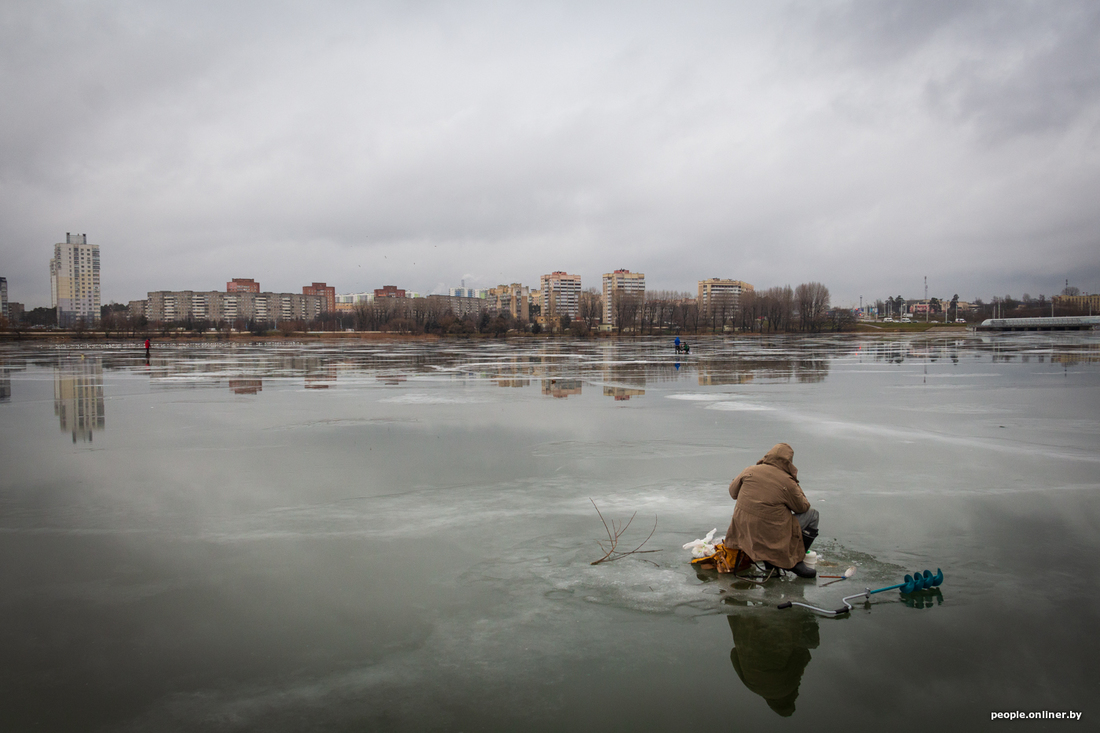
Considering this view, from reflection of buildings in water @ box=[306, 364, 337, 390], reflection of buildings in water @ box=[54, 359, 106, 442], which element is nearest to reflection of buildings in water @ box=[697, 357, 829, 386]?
reflection of buildings in water @ box=[306, 364, 337, 390]

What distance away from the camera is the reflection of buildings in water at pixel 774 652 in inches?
172

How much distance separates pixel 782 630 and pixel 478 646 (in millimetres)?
2399

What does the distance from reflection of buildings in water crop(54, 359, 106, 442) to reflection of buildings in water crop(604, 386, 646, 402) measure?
13.2m

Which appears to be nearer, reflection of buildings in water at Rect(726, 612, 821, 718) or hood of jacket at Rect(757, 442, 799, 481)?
reflection of buildings in water at Rect(726, 612, 821, 718)

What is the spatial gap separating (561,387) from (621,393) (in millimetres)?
2844

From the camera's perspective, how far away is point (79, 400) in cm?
1958

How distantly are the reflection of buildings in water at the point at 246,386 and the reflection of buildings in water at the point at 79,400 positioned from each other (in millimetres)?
3924

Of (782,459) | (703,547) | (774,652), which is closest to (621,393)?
(703,547)

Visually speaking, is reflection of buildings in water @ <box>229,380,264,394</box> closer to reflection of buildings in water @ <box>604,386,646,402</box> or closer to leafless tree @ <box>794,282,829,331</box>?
reflection of buildings in water @ <box>604,386,646,402</box>

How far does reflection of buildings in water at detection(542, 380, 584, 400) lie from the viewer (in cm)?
2097

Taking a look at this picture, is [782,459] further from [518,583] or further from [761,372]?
[761,372]

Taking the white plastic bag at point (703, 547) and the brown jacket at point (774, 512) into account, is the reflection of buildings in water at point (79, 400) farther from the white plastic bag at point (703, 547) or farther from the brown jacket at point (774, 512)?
the brown jacket at point (774, 512)

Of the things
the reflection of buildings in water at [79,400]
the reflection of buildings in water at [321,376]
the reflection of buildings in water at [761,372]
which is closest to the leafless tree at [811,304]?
the reflection of buildings in water at [761,372]

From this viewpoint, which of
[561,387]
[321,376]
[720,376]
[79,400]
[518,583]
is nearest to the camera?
[518,583]
